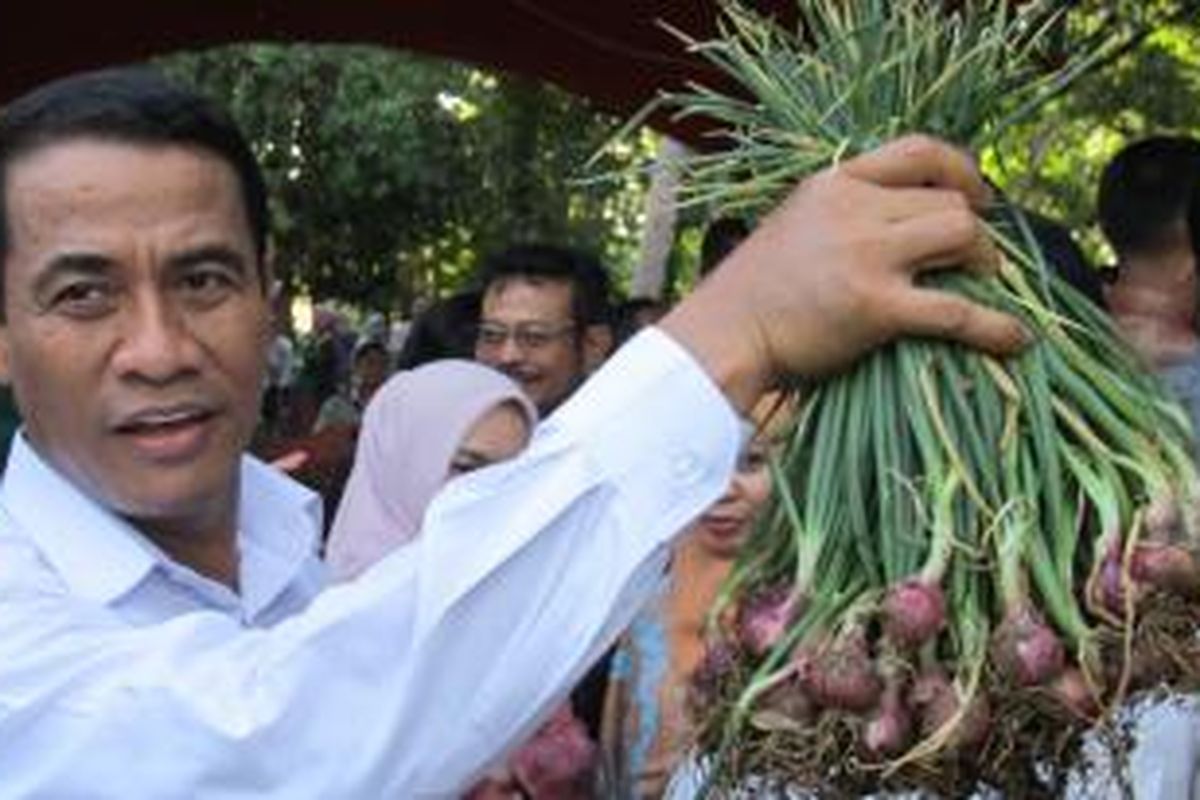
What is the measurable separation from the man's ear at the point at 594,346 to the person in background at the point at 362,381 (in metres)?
4.71

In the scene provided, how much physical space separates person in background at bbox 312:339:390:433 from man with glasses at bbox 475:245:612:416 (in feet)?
15.8

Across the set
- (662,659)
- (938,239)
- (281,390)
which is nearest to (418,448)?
(662,659)

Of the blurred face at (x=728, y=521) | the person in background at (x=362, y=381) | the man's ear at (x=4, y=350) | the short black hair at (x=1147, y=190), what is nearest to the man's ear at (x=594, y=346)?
the short black hair at (x=1147, y=190)

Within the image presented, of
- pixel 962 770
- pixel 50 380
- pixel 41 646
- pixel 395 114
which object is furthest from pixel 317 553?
pixel 395 114

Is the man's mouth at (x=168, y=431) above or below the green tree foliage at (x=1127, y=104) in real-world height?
above

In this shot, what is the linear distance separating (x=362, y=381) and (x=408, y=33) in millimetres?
3000

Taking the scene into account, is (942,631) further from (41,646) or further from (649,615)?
(649,615)

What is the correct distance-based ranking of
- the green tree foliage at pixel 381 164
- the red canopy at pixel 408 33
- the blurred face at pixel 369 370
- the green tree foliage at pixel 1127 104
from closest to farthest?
the red canopy at pixel 408 33 → the green tree foliage at pixel 1127 104 → the blurred face at pixel 369 370 → the green tree foliage at pixel 381 164

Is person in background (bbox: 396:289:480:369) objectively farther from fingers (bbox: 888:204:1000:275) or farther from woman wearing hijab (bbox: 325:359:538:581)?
fingers (bbox: 888:204:1000:275)

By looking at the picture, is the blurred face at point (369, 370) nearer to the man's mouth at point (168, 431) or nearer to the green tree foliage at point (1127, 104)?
the green tree foliage at point (1127, 104)

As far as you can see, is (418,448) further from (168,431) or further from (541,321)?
(168,431)

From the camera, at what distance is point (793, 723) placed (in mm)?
1413

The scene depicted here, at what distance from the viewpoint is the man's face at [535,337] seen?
4.77 meters

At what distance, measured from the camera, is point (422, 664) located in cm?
131
